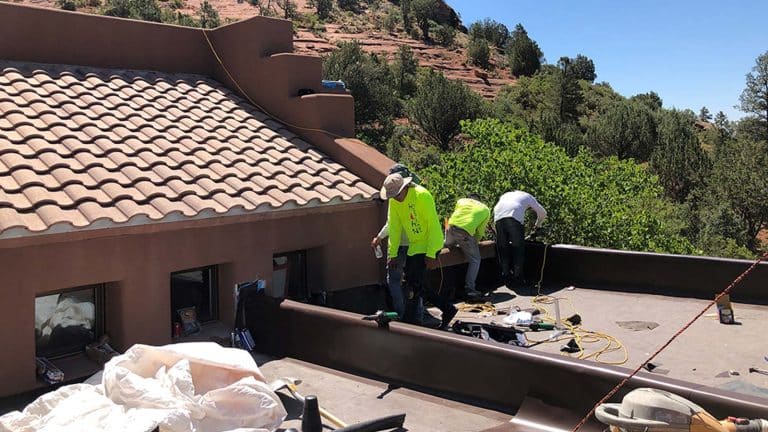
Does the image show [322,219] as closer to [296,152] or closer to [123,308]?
[296,152]

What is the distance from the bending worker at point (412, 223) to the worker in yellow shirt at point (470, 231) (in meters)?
1.96

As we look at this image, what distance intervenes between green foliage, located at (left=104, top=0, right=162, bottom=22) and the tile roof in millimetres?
42793

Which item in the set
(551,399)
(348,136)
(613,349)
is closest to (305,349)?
(551,399)

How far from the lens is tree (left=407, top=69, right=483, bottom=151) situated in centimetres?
4375

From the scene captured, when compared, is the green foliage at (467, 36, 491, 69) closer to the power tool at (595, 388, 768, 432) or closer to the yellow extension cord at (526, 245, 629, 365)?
the yellow extension cord at (526, 245, 629, 365)

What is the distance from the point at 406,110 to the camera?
152 feet

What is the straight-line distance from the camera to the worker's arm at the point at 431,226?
7.29 m

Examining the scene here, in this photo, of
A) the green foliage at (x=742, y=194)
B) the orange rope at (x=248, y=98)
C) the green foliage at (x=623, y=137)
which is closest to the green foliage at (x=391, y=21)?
the green foliage at (x=623, y=137)

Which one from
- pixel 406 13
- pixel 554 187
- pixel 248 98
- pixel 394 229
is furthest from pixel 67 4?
pixel 394 229

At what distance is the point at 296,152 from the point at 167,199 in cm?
264

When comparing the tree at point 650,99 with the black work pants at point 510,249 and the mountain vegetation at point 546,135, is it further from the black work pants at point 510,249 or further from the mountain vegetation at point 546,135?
the black work pants at point 510,249

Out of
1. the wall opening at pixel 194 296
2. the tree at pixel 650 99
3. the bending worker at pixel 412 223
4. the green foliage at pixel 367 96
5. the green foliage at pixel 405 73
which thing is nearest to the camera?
the wall opening at pixel 194 296

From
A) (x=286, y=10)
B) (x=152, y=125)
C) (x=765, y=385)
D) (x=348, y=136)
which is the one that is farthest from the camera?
(x=286, y=10)

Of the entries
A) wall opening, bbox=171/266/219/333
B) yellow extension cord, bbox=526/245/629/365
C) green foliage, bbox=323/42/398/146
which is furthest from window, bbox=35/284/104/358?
green foliage, bbox=323/42/398/146
